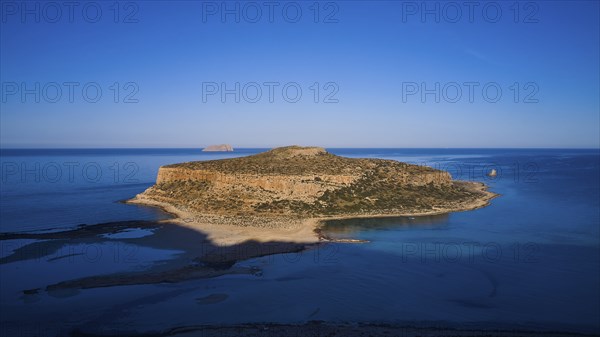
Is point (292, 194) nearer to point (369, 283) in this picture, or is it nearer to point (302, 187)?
point (302, 187)

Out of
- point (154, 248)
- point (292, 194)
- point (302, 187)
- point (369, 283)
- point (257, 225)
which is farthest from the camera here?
point (302, 187)

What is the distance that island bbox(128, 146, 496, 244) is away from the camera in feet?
145

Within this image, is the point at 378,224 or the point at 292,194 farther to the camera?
the point at 292,194

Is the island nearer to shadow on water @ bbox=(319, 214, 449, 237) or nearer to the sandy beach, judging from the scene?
the sandy beach

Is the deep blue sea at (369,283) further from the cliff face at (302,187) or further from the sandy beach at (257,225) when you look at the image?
the cliff face at (302,187)

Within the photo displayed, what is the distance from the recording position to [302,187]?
175ft

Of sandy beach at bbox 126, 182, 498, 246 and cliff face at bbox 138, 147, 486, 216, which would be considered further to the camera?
cliff face at bbox 138, 147, 486, 216

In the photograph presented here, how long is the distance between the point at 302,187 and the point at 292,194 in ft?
5.38

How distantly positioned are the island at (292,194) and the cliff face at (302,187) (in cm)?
12

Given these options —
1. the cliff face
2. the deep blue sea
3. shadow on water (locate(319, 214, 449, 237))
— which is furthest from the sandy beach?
the deep blue sea

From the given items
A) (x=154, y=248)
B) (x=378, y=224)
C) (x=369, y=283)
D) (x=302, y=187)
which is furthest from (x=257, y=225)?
(x=369, y=283)

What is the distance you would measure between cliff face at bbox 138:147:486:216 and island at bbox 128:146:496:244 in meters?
0.12

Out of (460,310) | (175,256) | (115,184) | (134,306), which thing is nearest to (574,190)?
(460,310)

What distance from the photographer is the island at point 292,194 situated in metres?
44.3
